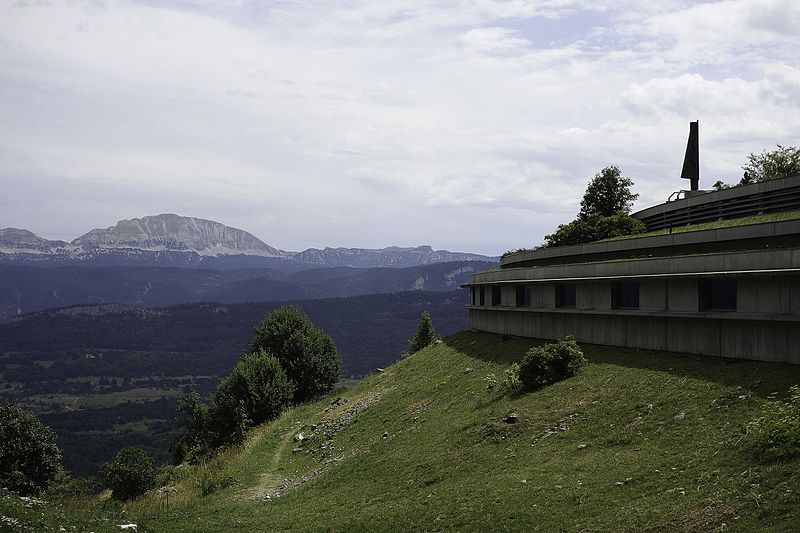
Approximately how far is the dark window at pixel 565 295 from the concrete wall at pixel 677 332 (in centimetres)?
72

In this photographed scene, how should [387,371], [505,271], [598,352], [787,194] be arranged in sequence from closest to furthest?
[598,352] < [787,194] < [505,271] < [387,371]

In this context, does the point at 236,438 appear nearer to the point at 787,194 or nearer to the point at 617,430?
the point at 617,430

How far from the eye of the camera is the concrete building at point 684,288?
75.5ft

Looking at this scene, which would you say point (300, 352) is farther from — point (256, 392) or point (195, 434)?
point (195, 434)

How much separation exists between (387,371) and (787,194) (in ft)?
99.2

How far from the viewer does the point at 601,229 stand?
5100 cm

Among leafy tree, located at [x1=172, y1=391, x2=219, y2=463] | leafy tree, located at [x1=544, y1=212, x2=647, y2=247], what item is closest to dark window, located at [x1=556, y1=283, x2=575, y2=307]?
leafy tree, located at [x1=544, y1=212, x2=647, y2=247]

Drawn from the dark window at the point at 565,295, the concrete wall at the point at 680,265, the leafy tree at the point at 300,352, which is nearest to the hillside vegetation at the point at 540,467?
the concrete wall at the point at 680,265

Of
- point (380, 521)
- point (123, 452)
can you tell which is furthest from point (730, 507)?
point (123, 452)

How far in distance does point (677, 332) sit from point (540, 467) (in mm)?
9668

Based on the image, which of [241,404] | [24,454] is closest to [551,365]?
[241,404]

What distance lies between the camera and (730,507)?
14961 mm

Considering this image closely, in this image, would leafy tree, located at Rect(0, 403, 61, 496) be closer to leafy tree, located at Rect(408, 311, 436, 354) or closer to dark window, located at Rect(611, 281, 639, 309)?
dark window, located at Rect(611, 281, 639, 309)

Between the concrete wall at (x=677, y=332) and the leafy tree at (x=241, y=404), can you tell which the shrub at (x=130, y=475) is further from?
the concrete wall at (x=677, y=332)
